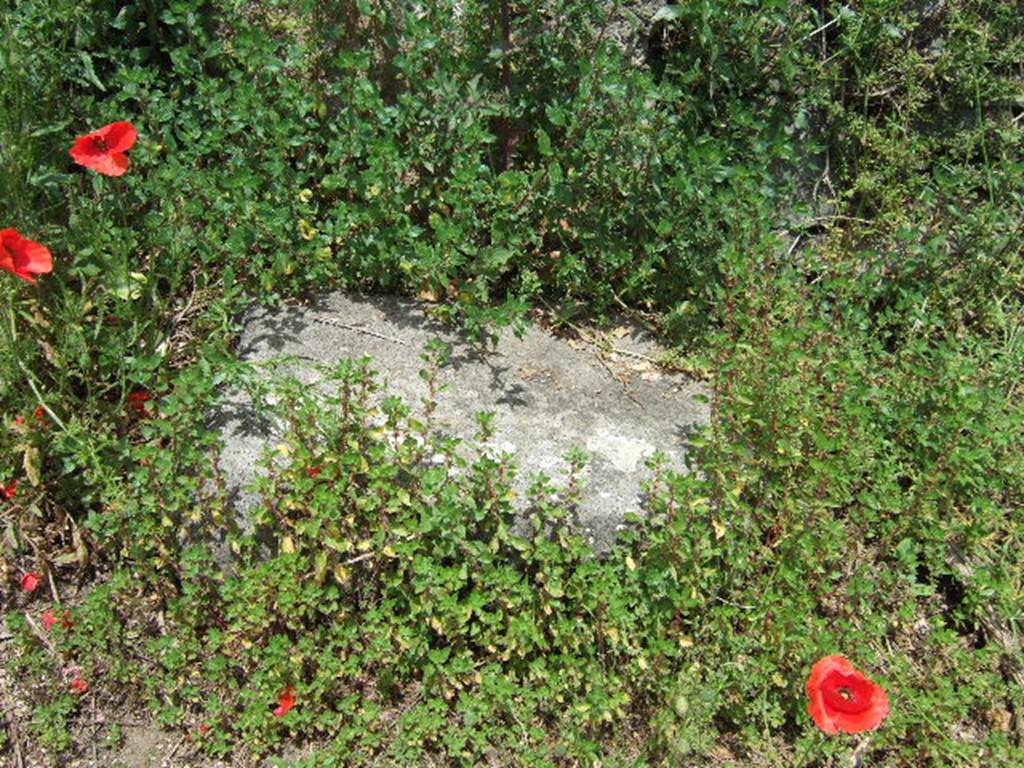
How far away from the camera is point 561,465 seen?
3248 millimetres

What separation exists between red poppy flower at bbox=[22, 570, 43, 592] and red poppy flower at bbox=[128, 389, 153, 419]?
569mm

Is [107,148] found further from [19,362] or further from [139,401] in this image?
[139,401]

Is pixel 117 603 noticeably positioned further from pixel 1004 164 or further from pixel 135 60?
pixel 1004 164

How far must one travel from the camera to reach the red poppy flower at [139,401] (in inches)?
134

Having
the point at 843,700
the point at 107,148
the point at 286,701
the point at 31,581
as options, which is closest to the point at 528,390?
the point at 286,701

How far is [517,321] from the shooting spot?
11.5 feet

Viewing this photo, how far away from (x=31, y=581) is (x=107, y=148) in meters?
1.30

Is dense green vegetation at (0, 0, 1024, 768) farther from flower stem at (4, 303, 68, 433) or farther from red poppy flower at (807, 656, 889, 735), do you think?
red poppy flower at (807, 656, 889, 735)

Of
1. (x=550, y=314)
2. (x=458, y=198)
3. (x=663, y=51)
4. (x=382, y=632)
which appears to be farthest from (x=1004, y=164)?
(x=382, y=632)

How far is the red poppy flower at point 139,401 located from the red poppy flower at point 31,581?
569 mm

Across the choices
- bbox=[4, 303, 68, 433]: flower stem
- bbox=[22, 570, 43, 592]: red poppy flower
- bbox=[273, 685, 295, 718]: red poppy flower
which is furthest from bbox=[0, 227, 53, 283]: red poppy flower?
bbox=[273, 685, 295, 718]: red poppy flower

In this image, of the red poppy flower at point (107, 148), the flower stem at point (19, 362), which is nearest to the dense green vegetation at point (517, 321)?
the flower stem at point (19, 362)

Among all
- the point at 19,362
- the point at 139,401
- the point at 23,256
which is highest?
the point at 23,256

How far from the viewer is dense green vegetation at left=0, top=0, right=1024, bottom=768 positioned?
298 cm
